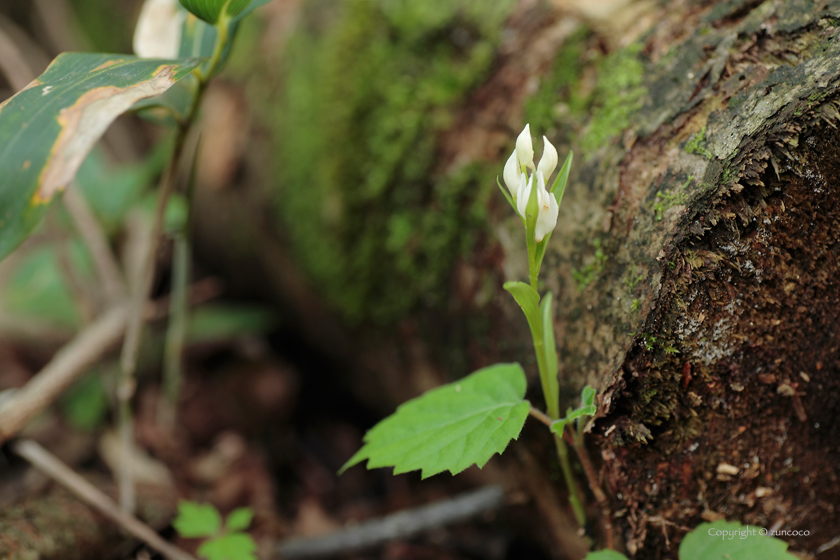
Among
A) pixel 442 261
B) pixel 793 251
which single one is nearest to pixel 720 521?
pixel 793 251

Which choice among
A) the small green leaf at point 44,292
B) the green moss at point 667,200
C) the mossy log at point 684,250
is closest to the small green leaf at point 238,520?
the mossy log at point 684,250

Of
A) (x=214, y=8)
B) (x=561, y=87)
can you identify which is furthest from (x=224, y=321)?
(x=561, y=87)

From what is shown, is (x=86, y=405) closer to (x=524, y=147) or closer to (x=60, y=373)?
(x=60, y=373)

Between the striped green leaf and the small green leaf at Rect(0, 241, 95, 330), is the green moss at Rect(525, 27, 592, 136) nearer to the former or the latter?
the striped green leaf

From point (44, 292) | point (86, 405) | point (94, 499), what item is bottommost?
point (86, 405)

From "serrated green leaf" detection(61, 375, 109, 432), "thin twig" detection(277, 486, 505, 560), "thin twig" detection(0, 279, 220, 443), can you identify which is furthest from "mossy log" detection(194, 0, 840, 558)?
"serrated green leaf" detection(61, 375, 109, 432)

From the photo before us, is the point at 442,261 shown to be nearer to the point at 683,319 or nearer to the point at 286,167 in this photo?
the point at 683,319

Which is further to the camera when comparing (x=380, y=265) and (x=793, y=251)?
(x=380, y=265)
